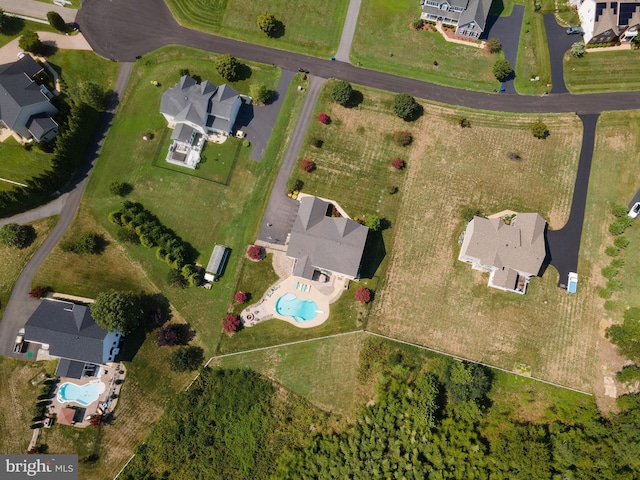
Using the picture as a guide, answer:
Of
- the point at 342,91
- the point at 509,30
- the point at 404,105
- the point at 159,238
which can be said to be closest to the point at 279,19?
the point at 342,91

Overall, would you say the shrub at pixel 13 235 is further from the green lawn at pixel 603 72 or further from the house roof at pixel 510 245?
the green lawn at pixel 603 72

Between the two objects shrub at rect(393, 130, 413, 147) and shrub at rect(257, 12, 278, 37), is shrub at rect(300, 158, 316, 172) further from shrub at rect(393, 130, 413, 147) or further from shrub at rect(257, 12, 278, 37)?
shrub at rect(257, 12, 278, 37)

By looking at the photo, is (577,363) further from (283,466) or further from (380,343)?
(283,466)

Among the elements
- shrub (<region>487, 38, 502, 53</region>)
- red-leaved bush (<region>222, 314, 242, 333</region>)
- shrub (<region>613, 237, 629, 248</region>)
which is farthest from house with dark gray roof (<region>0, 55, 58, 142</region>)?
shrub (<region>613, 237, 629, 248</region>)

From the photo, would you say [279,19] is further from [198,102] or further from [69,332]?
[69,332]

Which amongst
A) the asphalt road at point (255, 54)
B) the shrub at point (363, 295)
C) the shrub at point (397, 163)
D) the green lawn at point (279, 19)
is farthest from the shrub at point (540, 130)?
the shrub at point (363, 295)

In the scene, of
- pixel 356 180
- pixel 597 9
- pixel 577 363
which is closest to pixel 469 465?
pixel 577 363
